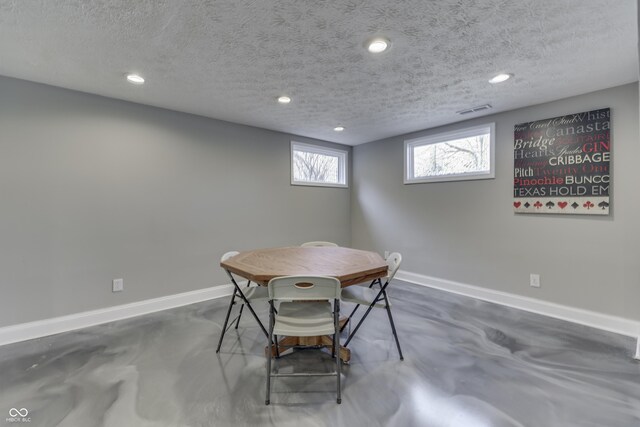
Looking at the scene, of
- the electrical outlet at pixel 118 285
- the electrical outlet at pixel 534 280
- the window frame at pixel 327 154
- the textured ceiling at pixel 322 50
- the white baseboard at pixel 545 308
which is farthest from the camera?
the window frame at pixel 327 154

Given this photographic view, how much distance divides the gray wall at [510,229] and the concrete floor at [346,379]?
49 centimetres

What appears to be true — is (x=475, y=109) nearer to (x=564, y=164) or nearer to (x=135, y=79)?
(x=564, y=164)

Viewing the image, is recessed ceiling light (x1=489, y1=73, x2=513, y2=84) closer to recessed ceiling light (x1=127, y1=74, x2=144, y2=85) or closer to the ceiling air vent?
the ceiling air vent

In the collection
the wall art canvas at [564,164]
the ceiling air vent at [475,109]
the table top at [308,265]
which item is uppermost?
the ceiling air vent at [475,109]

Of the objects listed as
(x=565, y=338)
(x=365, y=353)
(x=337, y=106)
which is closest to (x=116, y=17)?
(x=337, y=106)

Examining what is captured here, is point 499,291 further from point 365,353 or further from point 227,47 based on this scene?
point 227,47

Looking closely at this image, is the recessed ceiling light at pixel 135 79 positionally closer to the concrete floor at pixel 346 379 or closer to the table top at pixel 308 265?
the table top at pixel 308 265

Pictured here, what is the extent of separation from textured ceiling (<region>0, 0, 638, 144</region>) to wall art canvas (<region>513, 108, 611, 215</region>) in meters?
0.31

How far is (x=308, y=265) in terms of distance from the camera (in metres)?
2.06

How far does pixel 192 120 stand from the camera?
3254 millimetres

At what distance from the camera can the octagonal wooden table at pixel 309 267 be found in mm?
1798

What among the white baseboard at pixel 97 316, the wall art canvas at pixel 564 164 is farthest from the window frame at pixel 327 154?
the wall art canvas at pixel 564 164

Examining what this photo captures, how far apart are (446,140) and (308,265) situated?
115 inches

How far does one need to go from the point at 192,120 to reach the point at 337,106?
1.79 metres
